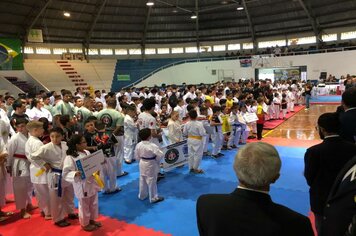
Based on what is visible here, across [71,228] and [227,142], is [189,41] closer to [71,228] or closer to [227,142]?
[227,142]

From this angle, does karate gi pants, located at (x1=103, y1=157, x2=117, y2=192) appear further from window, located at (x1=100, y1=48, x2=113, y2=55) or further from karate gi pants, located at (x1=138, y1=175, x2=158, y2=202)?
window, located at (x1=100, y1=48, x2=113, y2=55)

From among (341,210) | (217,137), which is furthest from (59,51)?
(341,210)

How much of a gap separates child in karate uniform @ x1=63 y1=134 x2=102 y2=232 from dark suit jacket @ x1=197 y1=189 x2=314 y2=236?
3.13 metres

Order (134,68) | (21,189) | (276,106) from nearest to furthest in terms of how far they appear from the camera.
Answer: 1. (21,189)
2. (276,106)
3. (134,68)

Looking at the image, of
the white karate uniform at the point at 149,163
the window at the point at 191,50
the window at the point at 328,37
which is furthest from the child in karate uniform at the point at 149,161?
the window at the point at 191,50

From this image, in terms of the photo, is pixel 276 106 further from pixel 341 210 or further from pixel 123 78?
pixel 123 78

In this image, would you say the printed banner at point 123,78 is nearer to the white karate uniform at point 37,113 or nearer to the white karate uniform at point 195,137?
the white karate uniform at point 37,113

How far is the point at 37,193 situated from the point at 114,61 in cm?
2697

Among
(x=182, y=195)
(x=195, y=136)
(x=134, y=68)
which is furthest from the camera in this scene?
(x=134, y=68)

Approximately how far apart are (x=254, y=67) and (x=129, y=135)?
22977mm

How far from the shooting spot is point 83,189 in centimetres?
436

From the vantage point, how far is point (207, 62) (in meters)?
30.5

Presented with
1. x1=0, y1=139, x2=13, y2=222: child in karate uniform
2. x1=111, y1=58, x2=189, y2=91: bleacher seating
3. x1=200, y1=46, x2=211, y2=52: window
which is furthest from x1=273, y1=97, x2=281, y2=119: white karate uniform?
x1=200, y1=46, x2=211, y2=52: window

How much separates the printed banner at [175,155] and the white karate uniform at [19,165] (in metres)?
3.08
